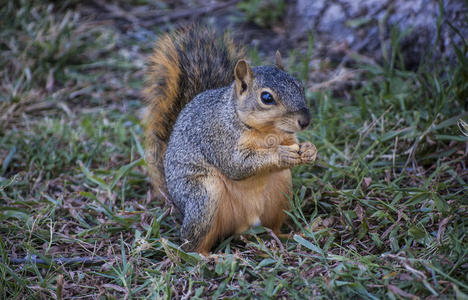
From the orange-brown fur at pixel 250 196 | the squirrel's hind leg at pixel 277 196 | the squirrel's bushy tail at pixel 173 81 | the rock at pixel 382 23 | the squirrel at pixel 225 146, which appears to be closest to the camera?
the squirrel at pixel 225 146

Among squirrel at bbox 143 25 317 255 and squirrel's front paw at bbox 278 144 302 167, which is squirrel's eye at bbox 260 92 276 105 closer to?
squirrel at bbox 143 25 317 255

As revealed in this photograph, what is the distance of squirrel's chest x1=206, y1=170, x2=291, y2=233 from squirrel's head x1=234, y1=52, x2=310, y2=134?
1.05ft

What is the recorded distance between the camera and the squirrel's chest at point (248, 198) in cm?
234

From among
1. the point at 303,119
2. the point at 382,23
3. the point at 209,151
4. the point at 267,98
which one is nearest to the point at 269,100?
the point at 267,98

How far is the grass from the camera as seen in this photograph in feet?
6.36

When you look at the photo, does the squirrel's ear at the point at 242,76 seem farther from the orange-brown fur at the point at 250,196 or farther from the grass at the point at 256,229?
the grass at the point at 256,229

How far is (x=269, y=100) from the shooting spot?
2133 millimetres

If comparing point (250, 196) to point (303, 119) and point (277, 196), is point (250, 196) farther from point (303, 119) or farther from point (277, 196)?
point (303, 119)

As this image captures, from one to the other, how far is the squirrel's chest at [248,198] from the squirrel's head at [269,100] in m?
0.32

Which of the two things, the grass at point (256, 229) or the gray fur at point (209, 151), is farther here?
the gray fur at point (209, 151)

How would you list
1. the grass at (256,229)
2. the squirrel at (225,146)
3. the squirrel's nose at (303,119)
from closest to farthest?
the grass at (256,229)
the squirrel's nose at (303,119)
the squirrel at (225,146)

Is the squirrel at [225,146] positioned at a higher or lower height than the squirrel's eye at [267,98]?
lower

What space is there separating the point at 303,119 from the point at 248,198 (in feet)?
1.79

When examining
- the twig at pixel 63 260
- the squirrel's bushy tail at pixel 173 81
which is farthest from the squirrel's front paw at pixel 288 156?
the twig at pixel 63 260
